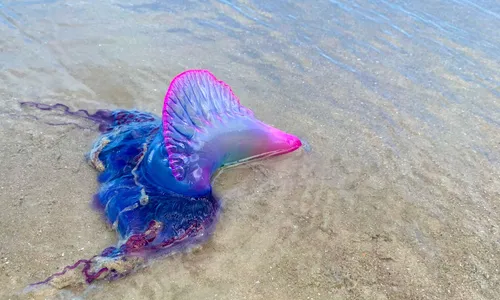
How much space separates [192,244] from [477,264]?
1.79 meters

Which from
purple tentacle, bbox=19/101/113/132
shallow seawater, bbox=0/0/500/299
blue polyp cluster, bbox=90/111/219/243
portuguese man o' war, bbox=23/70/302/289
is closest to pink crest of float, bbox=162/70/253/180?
portuguese man o' war, bbox=23/70/302/289

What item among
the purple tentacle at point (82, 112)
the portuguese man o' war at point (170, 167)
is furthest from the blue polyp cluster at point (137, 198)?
the purple tentacle at point (82, 112)

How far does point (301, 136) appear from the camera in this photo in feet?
13.6

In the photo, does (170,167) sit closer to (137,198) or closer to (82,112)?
(137,198)

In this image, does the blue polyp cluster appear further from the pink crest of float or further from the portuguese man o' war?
the pink crest of float

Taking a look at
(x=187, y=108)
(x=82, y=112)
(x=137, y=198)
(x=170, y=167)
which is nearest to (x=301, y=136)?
(x=187, y=108)

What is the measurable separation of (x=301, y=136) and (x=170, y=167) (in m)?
1.37

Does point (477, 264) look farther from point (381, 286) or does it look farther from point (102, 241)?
point (102, 241)

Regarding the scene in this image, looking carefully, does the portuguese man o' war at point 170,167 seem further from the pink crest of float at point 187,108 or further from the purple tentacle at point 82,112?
the purple tentacle at point 82,112

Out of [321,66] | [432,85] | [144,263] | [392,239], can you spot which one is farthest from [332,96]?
[144,263]

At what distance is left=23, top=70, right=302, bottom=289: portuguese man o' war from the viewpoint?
2889mm

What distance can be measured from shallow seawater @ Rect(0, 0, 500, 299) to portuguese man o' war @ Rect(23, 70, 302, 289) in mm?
104

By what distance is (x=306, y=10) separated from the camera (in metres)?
6.39

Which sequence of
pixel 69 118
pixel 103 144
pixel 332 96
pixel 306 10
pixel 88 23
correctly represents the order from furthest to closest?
pixel 306 10 → pixel 88 23 → pixel 332 96 → pixel 69 118 → pixel 103 144
